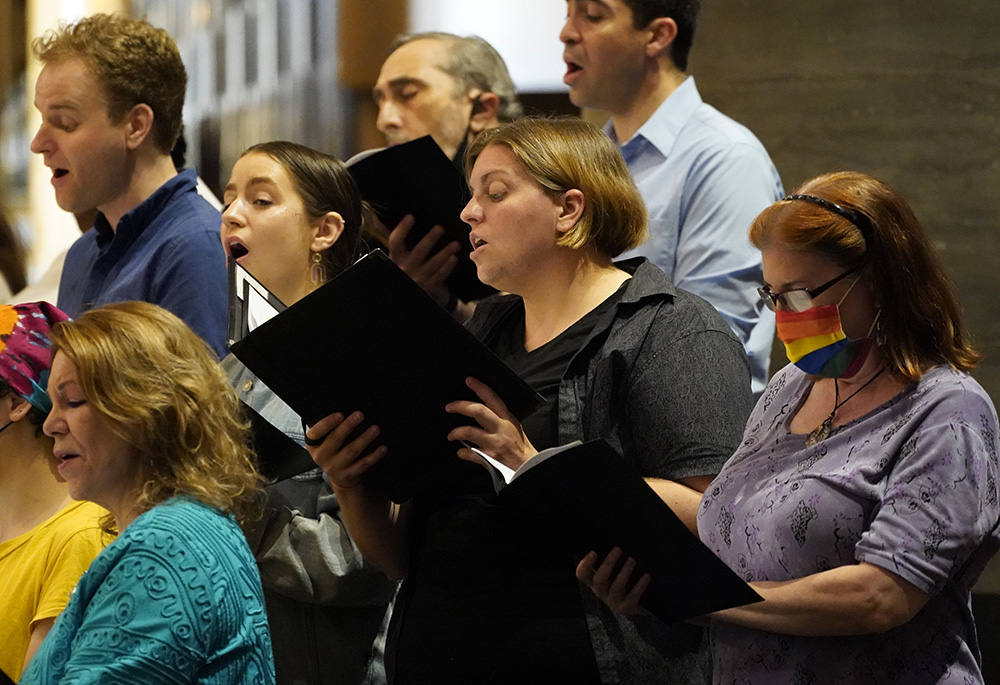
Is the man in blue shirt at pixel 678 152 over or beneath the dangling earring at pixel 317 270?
over

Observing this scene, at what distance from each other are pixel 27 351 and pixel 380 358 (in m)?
0.95

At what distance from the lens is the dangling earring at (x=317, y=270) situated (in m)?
3.19

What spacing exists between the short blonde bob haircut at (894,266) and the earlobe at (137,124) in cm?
208

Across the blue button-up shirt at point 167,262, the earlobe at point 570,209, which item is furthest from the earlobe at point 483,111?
the earlobe at point 570,209

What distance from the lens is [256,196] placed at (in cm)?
317

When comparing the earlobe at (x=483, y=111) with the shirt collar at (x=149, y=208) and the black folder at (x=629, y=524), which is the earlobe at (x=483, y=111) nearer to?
the shirt collar at (x=149, y=208)

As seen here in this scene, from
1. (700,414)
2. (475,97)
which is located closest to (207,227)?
(475,97)

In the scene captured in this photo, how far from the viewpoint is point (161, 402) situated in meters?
2.35

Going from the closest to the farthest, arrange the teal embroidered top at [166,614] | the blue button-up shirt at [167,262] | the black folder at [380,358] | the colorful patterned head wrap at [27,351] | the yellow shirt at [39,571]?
the teal embroidered top at [166,614], the black folder at [380,358], the yellow shirt at [39,571], the colorful patterned head wrap at [27,351], the blue button-up shirt at [167,262]

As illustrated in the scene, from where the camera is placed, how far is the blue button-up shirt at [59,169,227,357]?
3293mm

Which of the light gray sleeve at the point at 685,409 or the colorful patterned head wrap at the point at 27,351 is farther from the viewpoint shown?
the colorful patterned head wrap at the point at 27,351

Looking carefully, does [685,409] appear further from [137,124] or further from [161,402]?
[137,124]

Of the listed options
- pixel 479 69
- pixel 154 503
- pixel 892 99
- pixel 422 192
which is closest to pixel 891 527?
pixel 154 503

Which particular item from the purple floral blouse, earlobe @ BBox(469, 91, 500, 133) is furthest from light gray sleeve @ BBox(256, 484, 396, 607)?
earlobe @ BBox(469, 91, 500, 133)
